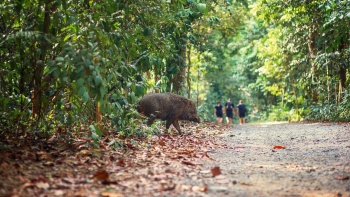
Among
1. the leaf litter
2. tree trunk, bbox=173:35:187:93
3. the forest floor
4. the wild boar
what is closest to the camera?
the leaf litter

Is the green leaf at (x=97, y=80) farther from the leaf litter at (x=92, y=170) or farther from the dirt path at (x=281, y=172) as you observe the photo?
the dirt path at (x=281, y=172)

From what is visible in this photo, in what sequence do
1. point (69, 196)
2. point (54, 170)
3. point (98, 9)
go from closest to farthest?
point (69, 196)
point (54, 170)
point (98, 9)

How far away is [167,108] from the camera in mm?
13352

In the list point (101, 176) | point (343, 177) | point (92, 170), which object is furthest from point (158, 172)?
point (343, 177)

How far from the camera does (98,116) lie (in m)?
9.17

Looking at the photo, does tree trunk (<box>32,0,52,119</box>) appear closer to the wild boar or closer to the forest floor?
the forest floor

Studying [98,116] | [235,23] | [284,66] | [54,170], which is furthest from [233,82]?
[54,170]

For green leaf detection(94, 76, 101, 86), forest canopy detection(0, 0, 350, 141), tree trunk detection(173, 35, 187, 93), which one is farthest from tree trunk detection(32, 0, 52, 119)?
tree trunk detection(173, 35, 187, 93)

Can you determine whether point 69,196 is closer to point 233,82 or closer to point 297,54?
point 297,54

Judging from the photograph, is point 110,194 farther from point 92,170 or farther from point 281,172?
point 281,172

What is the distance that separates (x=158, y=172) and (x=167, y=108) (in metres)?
7.42

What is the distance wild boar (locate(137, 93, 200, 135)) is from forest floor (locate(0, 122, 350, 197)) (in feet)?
12.6

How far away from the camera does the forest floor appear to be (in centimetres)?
477

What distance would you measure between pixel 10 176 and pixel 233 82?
146 feet
